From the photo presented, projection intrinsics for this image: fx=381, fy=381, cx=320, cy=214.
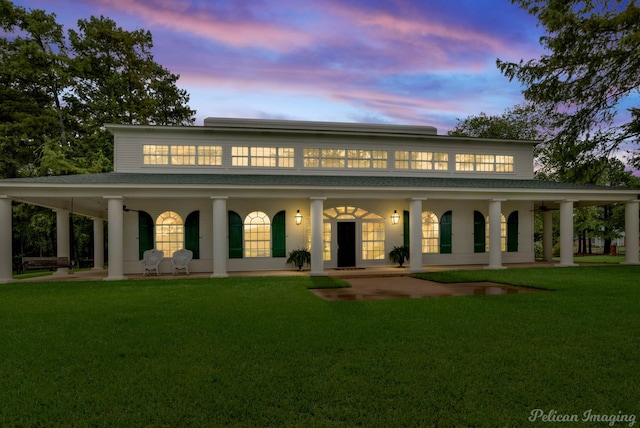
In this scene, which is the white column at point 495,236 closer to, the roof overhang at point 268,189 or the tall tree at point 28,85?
the roof overhang at point 268,189

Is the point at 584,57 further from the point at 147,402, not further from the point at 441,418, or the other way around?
the point at 147,402

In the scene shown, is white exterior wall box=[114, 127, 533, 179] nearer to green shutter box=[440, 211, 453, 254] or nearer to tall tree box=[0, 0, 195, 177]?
green shutter box=[440, 211, 453, 254]

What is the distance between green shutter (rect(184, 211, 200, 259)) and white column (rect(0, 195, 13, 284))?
19.2 ft

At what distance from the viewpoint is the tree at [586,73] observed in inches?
516

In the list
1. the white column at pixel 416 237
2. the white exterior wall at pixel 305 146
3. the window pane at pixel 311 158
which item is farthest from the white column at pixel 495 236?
the window pane at pixel 311 158

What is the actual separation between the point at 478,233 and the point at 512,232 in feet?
5.93

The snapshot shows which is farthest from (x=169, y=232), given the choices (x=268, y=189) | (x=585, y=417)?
(x=585, y=417)

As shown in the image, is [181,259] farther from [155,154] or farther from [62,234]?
[62,234]

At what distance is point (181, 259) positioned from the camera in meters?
15.1

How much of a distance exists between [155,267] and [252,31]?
40.1ft

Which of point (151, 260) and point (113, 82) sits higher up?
point (113, 82)

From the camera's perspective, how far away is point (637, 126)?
15367 millimetres

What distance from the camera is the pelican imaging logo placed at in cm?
327

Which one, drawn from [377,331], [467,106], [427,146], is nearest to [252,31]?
[427,146]
